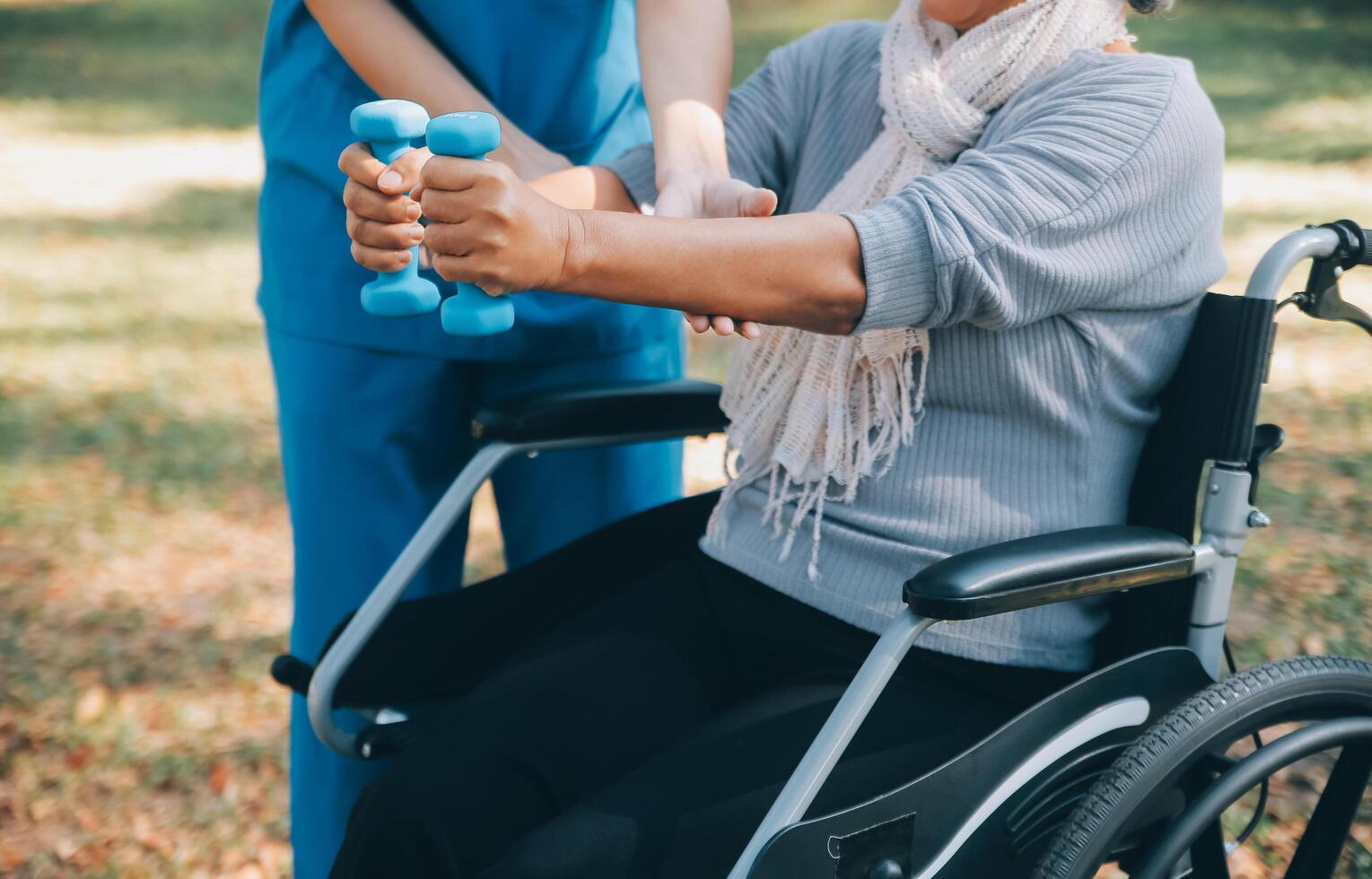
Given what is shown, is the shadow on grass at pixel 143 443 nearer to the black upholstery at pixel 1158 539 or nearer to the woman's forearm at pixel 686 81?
the woman's forearm at pixel 686 81

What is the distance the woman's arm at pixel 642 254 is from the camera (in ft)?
3.66

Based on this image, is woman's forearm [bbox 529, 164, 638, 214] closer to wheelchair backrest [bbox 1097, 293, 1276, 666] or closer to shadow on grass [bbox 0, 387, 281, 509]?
wheelchair backrest [bbox 1097, 293, 1276, 666]

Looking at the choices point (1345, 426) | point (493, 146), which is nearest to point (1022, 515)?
point (493, 146)

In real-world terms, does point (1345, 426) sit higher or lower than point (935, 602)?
lower

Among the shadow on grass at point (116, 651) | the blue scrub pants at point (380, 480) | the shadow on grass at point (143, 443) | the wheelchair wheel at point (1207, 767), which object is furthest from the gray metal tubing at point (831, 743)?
the shadow on grass at point (143, 443)

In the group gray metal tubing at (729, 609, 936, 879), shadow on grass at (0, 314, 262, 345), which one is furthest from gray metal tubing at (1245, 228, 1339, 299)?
shadow on grass at (0, 314, 262, 345)

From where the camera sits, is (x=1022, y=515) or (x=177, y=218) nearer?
(x=1022, y=515)

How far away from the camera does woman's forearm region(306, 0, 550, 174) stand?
5.08 ft

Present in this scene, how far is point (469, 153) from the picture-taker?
3.56ft

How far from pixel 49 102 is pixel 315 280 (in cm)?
924

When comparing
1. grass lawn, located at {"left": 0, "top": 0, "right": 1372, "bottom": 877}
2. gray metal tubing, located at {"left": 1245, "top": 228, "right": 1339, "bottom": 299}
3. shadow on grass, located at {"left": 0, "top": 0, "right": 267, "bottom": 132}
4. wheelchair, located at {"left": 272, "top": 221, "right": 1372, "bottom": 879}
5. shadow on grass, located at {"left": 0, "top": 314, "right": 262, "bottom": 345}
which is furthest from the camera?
shadow on grass, located at {"left": 0, "top": 0, "right": 267, "bottom": 132}

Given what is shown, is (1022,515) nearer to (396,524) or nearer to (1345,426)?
(396,524)

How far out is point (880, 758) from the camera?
1307mm

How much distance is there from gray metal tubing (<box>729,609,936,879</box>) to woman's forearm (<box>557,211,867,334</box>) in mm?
319
